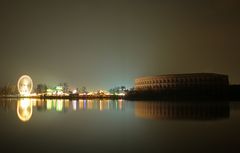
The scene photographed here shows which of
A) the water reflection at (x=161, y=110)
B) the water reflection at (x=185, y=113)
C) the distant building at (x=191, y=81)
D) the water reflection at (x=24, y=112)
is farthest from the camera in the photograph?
the distant building at (x=191, y=81)

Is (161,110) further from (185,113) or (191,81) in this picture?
(191,81)

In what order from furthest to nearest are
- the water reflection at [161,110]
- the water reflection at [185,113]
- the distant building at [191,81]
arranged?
the distant building at [191,81] < the water reflection at [161,110] < the water reflection at [185,113]

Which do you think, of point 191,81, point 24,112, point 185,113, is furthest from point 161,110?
point 191,81

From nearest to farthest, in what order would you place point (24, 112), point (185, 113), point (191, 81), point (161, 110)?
1. point (185, 113)
2. point (161, 110)
3. point (24, 112)
4. point (191, 81)

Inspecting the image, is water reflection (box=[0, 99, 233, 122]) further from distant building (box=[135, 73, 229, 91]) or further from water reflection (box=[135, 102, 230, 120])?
distant building (box=[135, 73, 229, 91])

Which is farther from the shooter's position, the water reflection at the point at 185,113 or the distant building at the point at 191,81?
the distant building at the point at 191,81

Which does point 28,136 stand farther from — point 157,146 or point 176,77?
point 176,77

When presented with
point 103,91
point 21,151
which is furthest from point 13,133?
point 103,91

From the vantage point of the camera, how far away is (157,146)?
47.3 ft

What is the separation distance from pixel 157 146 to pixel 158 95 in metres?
62.9

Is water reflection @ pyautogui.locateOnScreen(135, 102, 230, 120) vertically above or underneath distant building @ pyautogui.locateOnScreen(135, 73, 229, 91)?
underneath

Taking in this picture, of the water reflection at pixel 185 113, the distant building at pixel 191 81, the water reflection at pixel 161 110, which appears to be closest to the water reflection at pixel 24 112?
the water reflection at pixel 161 110

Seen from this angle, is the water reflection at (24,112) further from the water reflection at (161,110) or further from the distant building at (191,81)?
the distant building at (191,81)

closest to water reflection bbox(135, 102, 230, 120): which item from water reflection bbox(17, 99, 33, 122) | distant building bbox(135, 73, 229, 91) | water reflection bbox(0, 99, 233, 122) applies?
water reflection bbox(0, 99, 233, 122)
